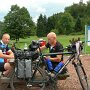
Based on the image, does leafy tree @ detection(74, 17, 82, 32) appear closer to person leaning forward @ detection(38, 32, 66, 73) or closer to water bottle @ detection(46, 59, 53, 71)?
person leaning forward @ detection(38, 32, 66, 73)

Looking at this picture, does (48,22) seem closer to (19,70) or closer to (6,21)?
→ (6,21)

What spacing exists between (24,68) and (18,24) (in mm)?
63116

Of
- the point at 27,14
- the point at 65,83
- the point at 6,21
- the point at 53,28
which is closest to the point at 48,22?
the point at 53,28

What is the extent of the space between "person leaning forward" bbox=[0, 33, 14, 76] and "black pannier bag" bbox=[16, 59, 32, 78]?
34cm

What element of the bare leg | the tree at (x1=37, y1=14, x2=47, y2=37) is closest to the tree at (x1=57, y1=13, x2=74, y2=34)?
the tree at (x1=37, y1=14, x2=47, y2=37)

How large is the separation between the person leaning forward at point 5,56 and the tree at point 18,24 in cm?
5919

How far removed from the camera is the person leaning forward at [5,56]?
7.44 meters

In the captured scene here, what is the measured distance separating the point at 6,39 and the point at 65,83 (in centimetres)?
186

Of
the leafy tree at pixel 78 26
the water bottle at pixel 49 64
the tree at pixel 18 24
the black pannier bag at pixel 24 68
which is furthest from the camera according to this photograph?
the leafy tree at pixel 78 26

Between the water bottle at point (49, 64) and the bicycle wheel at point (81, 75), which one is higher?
the water bottle at point (49, 64)

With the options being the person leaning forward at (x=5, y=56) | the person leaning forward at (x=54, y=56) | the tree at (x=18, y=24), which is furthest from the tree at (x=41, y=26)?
the person leaning forward at (x=54, y=56)

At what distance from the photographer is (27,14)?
3103 inches

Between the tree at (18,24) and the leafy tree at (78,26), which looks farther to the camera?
the leafy tree at (78,26)

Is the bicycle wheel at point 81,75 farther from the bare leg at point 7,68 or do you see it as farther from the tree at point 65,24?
the tree at point 65,24
